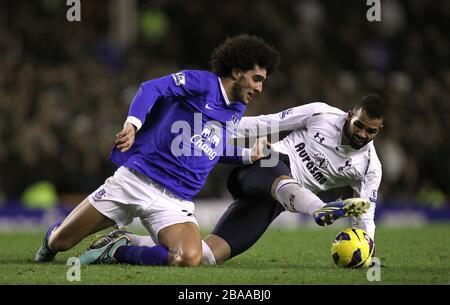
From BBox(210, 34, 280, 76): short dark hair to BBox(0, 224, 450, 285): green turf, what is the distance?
5.64 feet

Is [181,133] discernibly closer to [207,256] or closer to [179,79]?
[179,79]

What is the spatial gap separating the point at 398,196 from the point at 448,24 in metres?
4.74

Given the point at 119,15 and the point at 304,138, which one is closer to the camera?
the point at 304,138

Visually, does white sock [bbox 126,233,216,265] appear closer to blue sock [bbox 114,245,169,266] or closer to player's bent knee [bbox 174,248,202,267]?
blue sock [bbox 114,245,169,266]

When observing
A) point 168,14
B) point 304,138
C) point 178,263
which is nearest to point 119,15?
point 168,14

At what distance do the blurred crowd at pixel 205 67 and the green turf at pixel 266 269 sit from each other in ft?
14.3

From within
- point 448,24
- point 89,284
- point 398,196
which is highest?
point 448,24

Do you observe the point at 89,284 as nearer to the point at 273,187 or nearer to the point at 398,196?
the point at 273,187

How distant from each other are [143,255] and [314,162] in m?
1.91

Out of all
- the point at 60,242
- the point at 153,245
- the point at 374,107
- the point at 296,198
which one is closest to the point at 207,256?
the point at 153,245

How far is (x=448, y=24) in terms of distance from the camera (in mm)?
18719

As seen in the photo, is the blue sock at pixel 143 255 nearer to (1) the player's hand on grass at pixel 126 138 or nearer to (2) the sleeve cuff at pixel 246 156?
(1) the player's hand on grass at pixel 126 138

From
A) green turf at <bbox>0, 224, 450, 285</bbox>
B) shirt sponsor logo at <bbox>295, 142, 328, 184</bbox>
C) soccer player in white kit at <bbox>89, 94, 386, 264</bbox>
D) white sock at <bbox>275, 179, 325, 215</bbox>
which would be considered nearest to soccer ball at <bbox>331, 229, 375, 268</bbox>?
green turf at <bbox>0, 224, 450, 285</bbox>

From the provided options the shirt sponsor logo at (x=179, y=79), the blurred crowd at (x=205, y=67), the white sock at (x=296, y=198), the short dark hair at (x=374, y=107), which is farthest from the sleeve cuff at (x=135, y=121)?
the blurred crowd at (x=205, y=67)
